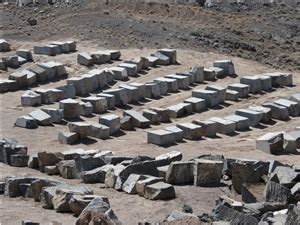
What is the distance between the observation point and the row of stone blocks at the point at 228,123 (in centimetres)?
1730

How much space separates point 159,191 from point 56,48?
13.2m

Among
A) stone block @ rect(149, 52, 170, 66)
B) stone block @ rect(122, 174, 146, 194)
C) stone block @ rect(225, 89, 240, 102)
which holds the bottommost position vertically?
stone block @ rect(225, 89, 240, 102)

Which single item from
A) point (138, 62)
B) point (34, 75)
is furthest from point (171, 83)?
point (34, 75)

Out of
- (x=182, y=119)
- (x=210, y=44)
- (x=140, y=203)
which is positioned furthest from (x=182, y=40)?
(x=140, y=203)

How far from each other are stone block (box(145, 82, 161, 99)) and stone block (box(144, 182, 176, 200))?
9.08 meters

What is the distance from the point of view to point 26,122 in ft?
59.9

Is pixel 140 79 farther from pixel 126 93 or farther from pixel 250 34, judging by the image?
pixel 250 34

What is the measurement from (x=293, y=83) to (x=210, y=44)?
396 cm

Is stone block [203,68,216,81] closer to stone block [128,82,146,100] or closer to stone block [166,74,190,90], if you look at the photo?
stone block [166,74,190,90]

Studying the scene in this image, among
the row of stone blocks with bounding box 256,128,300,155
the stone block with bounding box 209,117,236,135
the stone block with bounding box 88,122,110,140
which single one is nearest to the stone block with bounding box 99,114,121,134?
the stone block with bounding box 88,122,110,140

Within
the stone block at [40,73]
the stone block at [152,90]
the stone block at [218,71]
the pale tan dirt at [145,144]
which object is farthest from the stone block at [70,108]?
the stone block at [218,71]

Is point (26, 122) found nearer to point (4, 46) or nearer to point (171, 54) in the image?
point (171, 54)

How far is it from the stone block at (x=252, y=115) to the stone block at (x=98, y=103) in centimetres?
348

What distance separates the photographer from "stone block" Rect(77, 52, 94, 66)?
77.9 ft
